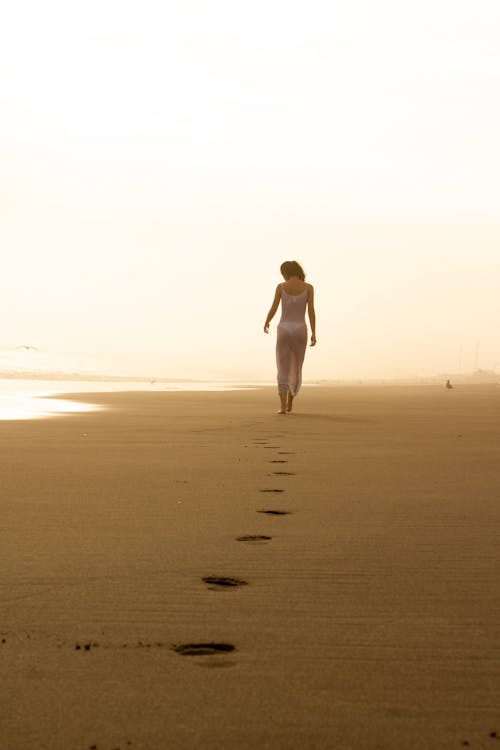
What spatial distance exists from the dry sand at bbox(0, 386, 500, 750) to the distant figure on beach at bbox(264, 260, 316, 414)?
6914 mm

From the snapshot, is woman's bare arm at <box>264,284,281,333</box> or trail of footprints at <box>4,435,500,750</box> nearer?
trail of footprints at <box>4,435,500,750</box>

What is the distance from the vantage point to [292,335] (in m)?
12.2

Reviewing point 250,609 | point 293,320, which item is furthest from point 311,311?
point 250,609

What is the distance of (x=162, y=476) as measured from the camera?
502cm

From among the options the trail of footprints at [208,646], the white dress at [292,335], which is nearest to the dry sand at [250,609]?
the trail of footprints at [208,646]

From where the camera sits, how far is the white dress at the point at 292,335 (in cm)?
1220

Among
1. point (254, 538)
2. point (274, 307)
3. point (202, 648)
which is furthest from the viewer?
point (274, 307)

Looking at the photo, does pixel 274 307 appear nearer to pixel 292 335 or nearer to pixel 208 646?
pixel 292 335

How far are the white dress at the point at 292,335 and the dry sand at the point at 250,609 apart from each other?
6897 mm

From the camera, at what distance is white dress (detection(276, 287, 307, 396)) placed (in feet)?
40.0

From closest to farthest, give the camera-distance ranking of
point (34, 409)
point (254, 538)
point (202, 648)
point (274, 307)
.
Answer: point (202, 648), point (254, 538), point (34, 409), point (274, 307)

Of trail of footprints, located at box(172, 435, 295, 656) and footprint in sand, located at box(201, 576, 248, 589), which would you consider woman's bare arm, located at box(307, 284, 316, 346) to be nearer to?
trail of footprints, located at box(172, 435, 295, 656)

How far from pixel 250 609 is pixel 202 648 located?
1.01 feet

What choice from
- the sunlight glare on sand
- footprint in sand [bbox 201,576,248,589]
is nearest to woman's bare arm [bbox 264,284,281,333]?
the sunlight glare on sand
